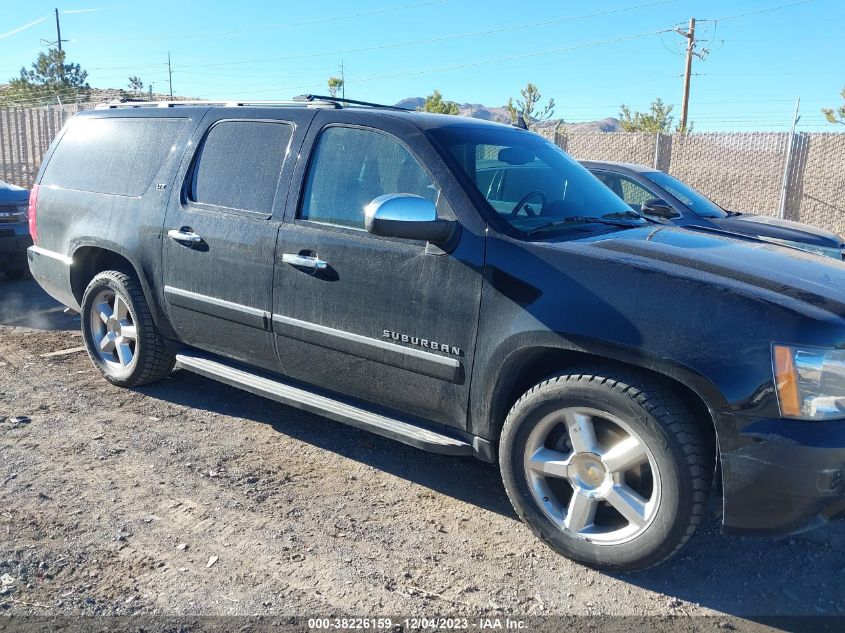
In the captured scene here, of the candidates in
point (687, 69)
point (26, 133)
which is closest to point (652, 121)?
point (687, 69)

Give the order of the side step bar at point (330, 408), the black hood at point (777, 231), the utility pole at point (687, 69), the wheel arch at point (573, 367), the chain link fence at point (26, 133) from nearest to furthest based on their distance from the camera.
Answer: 1. the wheel arch at point (573, 367)
2. the side step bar at point (330, 408)
3. the black hood at point (777, 231)
4. the chain link fence at point (26, 133)
5. the utility pole at point (687, 69)

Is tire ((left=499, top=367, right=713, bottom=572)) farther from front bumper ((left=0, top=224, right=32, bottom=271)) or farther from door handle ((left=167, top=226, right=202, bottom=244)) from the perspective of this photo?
front bumper ((left=0, top=224, right=32, bottom=271))

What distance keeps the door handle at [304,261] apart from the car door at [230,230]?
0.14 metres

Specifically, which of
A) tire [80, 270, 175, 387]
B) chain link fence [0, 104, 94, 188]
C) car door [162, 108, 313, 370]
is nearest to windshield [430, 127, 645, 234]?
car door [162, 108, 313, 370]

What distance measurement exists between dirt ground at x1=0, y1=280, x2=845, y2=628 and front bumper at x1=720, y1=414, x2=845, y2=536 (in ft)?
A: 1.38

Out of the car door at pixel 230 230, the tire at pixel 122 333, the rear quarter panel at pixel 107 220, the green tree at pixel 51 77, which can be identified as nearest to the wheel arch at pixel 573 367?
the car door at pixel 230 230

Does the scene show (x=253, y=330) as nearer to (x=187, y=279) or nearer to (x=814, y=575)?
(x=187, y=279)

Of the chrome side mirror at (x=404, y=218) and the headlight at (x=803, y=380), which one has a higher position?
the chrome side mirror at (x=404, y=218)

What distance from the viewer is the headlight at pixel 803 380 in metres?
2.56

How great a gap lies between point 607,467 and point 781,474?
2.11 feet

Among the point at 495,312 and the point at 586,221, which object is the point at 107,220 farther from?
the point at 586,221

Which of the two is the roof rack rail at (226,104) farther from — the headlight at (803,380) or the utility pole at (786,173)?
the utility pole at (786,173)

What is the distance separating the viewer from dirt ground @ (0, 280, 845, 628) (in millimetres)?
2832

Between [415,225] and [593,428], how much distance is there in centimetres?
114
